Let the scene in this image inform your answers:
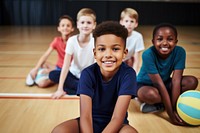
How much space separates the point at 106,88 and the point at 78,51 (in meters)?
1.13

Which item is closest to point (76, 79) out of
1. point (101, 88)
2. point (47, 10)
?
point (101, 88)

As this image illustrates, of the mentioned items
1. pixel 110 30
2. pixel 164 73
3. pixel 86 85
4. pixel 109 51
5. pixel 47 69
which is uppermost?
pixel 110 30

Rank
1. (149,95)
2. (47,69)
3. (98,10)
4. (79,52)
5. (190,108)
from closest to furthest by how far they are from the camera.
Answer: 1. (190,108)
2. (149,95)
3. (79,52)
4. (47,69)
5. (98,10)

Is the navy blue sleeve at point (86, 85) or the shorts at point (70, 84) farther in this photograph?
the shorts at point (70, 84)

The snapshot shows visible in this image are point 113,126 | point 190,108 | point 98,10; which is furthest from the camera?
point 98,10

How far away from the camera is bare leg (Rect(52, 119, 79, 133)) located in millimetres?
1519

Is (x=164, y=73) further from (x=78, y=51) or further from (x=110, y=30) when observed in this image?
(x=110, y=30)

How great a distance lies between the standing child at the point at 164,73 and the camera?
2.18m

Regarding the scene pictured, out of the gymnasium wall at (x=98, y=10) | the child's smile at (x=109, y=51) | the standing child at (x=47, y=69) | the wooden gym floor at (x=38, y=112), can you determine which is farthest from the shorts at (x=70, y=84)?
the gymnasium wall at (x=98, y=10)

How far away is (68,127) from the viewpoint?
1555 mm

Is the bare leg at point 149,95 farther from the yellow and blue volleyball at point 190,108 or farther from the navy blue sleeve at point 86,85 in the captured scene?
the navy blue sleeve at point 86,85

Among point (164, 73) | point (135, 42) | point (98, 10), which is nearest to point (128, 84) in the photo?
point (164, 73)

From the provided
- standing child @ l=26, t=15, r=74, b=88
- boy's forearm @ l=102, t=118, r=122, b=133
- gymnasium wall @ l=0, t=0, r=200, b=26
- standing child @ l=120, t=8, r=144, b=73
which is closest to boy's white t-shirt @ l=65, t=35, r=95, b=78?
standing child @ l=26, t=15, r=74, b=88

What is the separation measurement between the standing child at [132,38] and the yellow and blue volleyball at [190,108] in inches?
44.9
